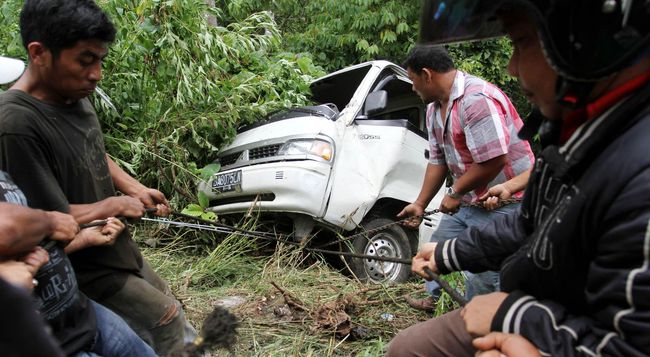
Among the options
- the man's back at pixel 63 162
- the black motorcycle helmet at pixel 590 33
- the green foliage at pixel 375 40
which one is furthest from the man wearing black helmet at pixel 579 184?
the green foliage at pixel 375 40

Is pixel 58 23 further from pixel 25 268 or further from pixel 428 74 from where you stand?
pixel 428 74

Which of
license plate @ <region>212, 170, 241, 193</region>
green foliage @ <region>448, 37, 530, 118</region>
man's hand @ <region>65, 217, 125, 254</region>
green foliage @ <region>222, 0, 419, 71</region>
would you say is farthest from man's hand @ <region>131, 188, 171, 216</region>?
green foliage @ <region>448, 37, 530, 118</region>

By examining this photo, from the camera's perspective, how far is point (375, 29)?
9.19 metres

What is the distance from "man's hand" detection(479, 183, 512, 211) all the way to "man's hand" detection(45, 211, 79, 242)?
233 cm

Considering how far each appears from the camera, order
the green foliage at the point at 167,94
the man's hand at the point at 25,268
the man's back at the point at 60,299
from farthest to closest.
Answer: the green foliage at the point at 167,94
the man's back at the point at 60,299
the man's hand at the point at 25,268

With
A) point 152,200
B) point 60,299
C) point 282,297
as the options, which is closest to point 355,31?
point 282,297

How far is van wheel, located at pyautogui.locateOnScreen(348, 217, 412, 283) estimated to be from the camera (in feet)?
14.6

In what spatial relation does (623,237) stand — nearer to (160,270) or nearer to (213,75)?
(160,270)

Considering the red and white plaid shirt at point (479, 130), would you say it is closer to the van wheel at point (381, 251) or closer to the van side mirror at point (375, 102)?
the van side mirror at point (375, 102)

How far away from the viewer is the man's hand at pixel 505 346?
3.75 ft

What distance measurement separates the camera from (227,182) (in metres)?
4.54

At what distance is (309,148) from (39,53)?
2.63 metres

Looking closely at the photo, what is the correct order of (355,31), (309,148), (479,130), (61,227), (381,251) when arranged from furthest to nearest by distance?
1. (355,31)
2. (381,251)
3. (309,148)
4. (479,130)
5. (61,227)

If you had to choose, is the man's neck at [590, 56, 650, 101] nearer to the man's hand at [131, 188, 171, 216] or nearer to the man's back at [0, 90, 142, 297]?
the man's back at [0, 90, 142, 297]
